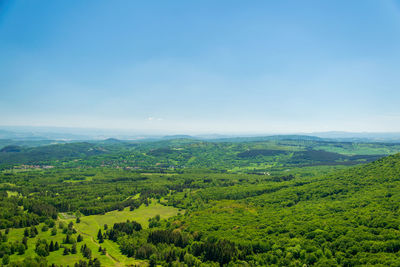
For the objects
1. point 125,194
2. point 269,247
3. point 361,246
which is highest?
point 361,246

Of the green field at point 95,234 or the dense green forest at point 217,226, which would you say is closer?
the dense green forest at point 217,226

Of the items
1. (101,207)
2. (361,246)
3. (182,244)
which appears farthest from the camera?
(101,207)

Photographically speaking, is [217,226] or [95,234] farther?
[95,234]

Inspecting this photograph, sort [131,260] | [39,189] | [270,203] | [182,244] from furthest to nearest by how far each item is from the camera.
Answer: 1. [39,189]
2. [270,203]
3. [182,244]
4. [131,260]

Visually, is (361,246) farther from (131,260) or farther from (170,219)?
(170,219)

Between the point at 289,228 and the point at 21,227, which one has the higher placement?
the point at 289,228

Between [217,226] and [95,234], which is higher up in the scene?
[217,226]

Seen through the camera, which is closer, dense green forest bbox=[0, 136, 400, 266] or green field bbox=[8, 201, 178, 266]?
dense green forest bbox=[0, 136, 400, 266]

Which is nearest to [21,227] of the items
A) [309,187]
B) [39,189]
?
[39,189]

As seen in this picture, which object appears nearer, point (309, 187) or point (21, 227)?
point (21, 227)

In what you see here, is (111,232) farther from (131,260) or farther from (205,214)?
(205,214)
